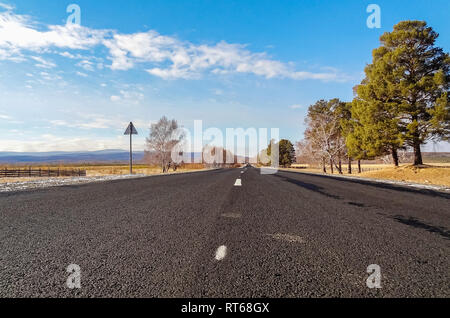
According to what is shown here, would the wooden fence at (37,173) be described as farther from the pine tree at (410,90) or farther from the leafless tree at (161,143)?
the pine tree at (410,90)

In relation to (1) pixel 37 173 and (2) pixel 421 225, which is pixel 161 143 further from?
(2) pixel 421 225

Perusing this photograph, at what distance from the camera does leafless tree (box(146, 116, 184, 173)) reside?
44.8 metres

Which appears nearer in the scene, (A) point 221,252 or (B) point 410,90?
(A) point 221,252

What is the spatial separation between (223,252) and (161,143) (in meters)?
44.6

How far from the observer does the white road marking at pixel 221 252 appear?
2433 mm

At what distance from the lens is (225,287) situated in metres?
1.84

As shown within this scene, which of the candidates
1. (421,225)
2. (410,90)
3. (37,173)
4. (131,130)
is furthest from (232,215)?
(37,173)

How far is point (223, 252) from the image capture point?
2588 mm

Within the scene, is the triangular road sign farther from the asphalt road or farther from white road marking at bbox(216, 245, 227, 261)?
white road marking at bbox(216, 245, 227, 261)

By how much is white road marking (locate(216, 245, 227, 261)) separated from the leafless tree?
4341 centimetres

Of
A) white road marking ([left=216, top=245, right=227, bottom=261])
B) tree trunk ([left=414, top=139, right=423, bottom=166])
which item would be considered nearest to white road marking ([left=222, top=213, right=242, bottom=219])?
white road marking ([left=216, top=245, right=227, bottom=261])

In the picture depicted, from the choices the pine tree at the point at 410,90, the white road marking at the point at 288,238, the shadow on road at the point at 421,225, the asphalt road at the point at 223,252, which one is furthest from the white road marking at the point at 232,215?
the pine tree at the point at 410,90
